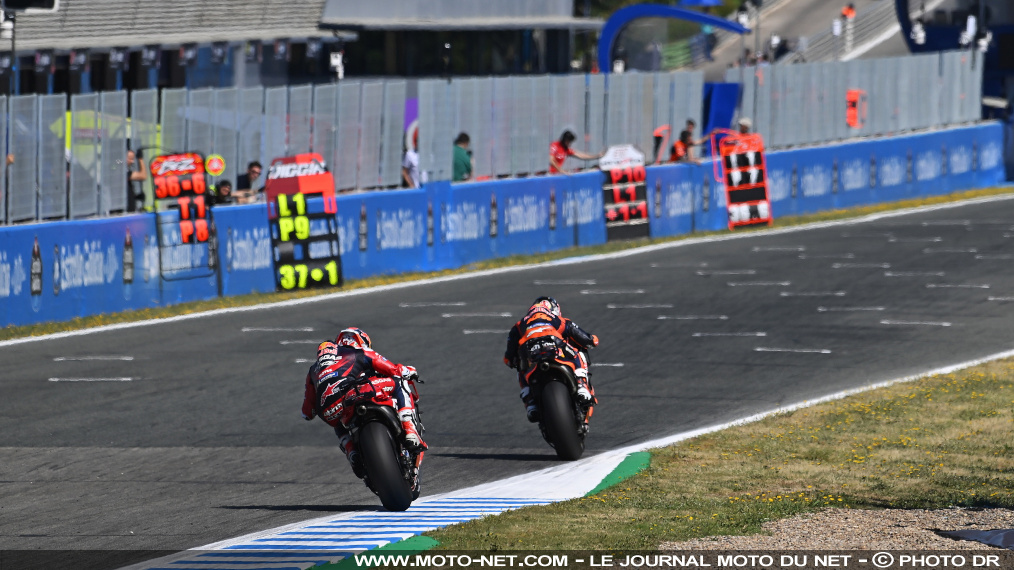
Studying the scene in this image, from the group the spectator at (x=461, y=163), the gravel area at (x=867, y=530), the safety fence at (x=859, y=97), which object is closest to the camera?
the gravel area at (x=867, y=530)

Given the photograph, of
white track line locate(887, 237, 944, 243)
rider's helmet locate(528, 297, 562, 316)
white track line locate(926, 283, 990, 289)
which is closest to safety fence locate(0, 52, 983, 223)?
white track line locate(887, 237, 944, 243)

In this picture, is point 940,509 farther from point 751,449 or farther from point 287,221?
point 287,221

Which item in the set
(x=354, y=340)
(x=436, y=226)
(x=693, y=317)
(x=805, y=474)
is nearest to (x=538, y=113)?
(x=436, y=226)

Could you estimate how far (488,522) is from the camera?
9266 mm

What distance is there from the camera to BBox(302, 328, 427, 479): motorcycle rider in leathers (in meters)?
10.2

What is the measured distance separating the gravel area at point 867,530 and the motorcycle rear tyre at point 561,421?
3.08m

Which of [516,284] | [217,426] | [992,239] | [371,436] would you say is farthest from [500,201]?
[371,436]

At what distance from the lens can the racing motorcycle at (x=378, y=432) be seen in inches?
396

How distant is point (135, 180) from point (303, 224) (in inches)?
93.1

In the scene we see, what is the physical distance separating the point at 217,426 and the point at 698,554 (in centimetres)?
684

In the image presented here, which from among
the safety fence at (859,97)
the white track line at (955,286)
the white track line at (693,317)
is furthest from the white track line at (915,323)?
the safety fence at (859,97)

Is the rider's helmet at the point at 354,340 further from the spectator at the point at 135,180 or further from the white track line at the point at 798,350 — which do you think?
the spectator at the point at 135,180

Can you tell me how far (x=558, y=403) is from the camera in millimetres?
12055

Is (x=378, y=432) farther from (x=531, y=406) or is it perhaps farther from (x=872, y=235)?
(x=872, y=235)
